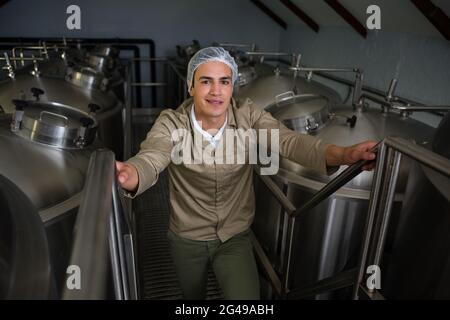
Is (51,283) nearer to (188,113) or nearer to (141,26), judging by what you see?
(188,113)

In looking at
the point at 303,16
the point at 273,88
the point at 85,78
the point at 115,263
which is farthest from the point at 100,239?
the point at 303,16

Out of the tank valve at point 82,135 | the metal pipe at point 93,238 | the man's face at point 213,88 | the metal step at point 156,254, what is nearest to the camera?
the metal pipe at point 93,238

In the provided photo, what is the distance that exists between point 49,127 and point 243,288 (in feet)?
3.77

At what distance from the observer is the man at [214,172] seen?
4.70ft

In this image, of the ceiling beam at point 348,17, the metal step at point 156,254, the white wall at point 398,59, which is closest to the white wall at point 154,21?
the white wall at point 398,59

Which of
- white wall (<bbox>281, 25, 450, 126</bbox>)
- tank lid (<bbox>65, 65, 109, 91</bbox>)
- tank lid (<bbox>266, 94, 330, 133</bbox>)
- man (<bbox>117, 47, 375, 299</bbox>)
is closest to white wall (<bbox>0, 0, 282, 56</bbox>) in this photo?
white wall (<bbox>281, 25, 450, 126</bbox>)

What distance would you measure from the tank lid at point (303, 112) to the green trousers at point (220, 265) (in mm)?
750

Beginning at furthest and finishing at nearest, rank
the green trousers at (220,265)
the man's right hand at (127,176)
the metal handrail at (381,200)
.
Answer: the green trousers at (220,265)
the man's right hand at (127,176)
the metal handrail at (381,200)

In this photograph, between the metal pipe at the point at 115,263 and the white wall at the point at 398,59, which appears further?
the white wall at the point at 398,59

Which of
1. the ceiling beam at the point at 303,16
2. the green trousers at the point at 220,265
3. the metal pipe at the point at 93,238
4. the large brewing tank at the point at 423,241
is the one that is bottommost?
the green trousers at the point at 220,265

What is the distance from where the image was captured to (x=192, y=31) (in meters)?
6.83

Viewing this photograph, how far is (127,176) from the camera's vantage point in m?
1.09

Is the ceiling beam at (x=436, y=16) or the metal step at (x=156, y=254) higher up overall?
the ceiling beam at (x=436, y=16)

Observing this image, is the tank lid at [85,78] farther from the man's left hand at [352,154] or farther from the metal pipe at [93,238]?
the metal pipe at [93,238]
